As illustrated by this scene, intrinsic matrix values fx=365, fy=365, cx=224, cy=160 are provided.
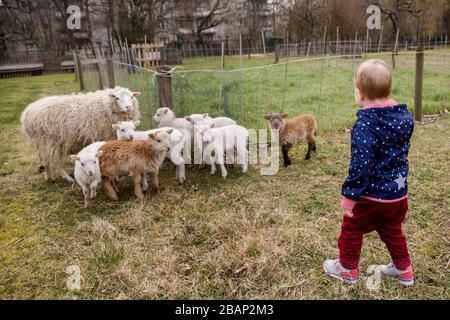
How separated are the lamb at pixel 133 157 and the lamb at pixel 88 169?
124 mm

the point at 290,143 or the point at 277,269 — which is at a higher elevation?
the point at 290,143

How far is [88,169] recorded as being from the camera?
4.71 meters

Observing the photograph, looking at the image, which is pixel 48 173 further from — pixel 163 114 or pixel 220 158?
pixel 220 158

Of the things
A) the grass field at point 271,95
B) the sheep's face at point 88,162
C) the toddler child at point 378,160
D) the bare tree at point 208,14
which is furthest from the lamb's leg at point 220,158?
the bare tree at point 208,14

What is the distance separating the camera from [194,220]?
4.52m

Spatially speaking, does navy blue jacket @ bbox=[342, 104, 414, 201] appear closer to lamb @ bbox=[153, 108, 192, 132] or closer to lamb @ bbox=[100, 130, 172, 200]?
lamb @ bbox=[100, 130, 172, 200]

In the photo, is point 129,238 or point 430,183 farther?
point 430,183

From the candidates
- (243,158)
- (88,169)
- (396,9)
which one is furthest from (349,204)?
(396,9)

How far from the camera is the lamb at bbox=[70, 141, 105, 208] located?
474cm

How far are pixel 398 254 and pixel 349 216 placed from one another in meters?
0.55
